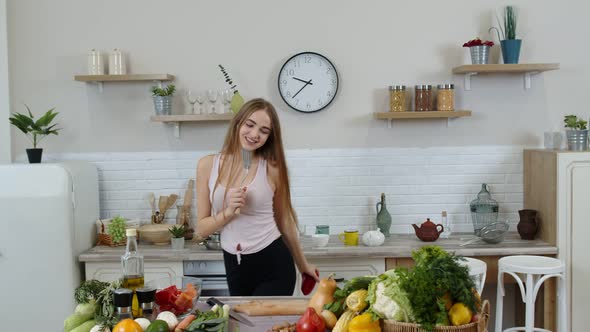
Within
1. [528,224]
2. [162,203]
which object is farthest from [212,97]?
[528,224]

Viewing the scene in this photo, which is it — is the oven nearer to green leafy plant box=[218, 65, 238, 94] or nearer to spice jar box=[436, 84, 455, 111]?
green leafy plant box=[218, 65, 238, 94]

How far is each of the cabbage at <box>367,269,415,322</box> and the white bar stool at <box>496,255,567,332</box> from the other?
2.36 metres

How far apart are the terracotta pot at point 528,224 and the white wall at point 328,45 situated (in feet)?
2.25

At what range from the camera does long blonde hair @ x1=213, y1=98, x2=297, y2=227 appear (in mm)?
3178

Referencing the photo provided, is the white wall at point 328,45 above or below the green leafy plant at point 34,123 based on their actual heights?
above

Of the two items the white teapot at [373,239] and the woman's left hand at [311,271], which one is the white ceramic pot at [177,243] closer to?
the white teapot at [373,239]

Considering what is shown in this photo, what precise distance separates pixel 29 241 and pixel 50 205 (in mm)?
277

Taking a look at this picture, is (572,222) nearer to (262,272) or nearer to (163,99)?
(262,272)

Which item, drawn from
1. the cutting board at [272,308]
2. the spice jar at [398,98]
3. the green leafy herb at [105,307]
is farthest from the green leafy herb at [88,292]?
the spice jar at [398,98]

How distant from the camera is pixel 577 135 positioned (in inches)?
183

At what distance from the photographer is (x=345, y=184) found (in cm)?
512

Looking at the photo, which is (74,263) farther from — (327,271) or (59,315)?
(327,271)

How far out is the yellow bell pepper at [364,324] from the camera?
6.72 feet

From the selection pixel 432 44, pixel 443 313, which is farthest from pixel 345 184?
pixel 443 313
